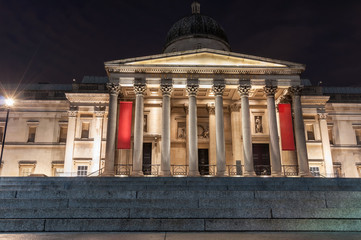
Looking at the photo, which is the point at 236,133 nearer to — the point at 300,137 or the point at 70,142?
the point at 300,137

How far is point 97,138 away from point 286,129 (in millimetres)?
19994

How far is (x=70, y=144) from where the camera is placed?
32.4 meters

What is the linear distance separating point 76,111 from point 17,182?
1718cm

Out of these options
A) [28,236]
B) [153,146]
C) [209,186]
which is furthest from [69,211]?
[153,146]

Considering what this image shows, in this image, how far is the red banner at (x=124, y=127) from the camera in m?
25.8

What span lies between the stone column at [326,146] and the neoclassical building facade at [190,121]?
12 centimetres

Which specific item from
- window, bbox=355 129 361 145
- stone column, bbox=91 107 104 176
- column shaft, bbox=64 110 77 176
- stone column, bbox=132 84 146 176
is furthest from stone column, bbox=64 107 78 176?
window, bbox=355 129 361 145

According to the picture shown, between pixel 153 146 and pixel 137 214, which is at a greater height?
pixel 153 146

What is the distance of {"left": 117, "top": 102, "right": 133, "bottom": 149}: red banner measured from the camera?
84.6 feet

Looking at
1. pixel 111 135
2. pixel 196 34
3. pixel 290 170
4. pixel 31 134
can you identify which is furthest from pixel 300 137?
pixel 31 134

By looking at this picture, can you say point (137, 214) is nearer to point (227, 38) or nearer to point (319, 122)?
point (319, 122)

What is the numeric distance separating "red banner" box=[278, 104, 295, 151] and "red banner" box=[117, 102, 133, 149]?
13889mm

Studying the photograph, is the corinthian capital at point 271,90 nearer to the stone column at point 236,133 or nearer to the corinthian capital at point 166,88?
the stone column at point 236,133

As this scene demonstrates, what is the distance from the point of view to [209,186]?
16.5 metres
